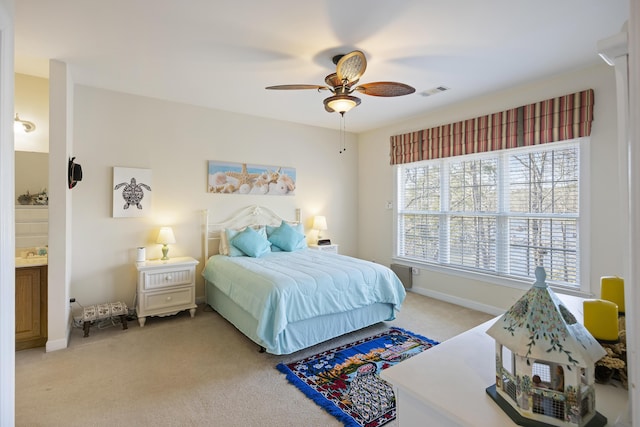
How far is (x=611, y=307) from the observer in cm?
112

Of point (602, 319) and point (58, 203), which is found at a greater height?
point (58, 203)

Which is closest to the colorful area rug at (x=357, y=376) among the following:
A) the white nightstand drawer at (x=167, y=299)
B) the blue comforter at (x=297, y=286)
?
the blue comforter at (x=297, y=286)

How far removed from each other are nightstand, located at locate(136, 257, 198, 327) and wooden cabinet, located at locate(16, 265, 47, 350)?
33.0 inches

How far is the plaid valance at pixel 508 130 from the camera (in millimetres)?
3268

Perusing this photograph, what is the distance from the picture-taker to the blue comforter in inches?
110

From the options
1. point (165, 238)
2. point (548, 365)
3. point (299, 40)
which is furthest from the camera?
point (165, 238)

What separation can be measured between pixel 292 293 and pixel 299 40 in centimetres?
219

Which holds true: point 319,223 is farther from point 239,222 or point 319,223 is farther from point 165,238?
point 165,238

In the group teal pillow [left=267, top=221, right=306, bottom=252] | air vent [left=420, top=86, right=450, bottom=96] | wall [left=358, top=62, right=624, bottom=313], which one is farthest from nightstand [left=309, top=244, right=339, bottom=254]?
air vent [left=420, top=86, right=450, bottom=96]

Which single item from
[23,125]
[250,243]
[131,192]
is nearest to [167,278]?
[250,243]

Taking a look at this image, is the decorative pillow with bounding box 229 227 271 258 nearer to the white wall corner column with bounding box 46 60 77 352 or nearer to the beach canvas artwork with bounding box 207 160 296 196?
the beach canvas artwork with bounding box 207 160 296 196

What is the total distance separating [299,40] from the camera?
2.65 meters

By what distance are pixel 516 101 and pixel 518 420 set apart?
3957 millimetres

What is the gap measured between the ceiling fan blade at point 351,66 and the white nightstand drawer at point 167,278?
292 cm
